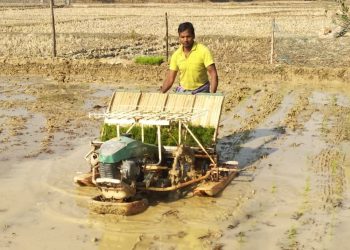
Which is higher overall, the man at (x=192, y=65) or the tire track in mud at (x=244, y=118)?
the man at (x=192, y=65)

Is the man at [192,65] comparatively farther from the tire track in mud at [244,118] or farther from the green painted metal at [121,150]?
the green painted metal at [121,150]

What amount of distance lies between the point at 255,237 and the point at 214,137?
186 centimetres

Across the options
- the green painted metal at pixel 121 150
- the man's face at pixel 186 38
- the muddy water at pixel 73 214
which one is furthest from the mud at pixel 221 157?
the man's face at pixel 186 38

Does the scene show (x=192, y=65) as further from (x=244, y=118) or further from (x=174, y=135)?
(x=244, y=118)

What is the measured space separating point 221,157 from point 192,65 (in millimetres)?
1557

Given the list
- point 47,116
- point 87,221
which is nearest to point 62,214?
point 87,221

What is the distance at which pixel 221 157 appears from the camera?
8281mm

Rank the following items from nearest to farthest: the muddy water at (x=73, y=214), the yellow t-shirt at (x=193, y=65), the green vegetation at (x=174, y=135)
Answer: the muddy water at (x=73, y=214)
the green vegetation at (x=174, y=135)
the yellow t-shirt at (x=193, y=65)

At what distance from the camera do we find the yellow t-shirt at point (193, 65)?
24.3 feet

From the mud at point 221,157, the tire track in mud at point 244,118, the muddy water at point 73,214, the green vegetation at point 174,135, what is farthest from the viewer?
the tire track in mud at point 244,118

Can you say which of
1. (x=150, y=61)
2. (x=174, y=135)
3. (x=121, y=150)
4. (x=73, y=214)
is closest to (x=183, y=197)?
(x=174, y=135)

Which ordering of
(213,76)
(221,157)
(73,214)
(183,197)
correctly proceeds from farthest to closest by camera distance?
1. (221,157)
2. (213,76)
3. (183,197)
4. (73,214)

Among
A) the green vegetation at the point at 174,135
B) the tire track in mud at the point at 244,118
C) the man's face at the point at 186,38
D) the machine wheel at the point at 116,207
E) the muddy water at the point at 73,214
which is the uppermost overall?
the man's face at the point at 186,38

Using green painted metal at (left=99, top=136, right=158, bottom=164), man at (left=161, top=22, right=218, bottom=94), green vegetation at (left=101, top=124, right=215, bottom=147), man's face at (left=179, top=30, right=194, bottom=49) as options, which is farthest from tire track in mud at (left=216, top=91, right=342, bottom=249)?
man's face at (left=179, top=30, right=194, bottom=49)
